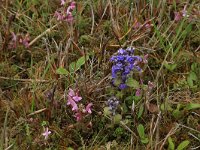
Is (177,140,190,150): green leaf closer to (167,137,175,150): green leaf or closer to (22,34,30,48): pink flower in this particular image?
(167,137,175,150): green leaf

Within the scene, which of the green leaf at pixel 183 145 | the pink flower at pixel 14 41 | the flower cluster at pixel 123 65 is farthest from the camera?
the pink flower at pixel 14 41

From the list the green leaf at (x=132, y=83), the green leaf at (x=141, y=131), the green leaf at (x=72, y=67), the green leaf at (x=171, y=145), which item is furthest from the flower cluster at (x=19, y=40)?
the green leaf at (x=171, y=145)

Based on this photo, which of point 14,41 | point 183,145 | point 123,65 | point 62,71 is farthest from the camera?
point 14,41

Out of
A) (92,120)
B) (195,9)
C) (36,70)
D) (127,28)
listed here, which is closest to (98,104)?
(92,120)

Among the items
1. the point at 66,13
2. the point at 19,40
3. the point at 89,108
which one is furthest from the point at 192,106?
the point at 19,40

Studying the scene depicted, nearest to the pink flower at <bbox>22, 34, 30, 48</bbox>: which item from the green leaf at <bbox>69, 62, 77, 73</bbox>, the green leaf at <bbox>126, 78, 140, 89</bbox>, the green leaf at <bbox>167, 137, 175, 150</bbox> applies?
the green leaf at <bbox>69, 62, 77, 73</bbox>

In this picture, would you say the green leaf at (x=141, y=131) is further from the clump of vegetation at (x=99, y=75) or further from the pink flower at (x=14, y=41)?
the pink flower at (x=14, y=41)

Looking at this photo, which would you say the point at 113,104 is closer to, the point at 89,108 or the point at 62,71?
the point at 89,108
